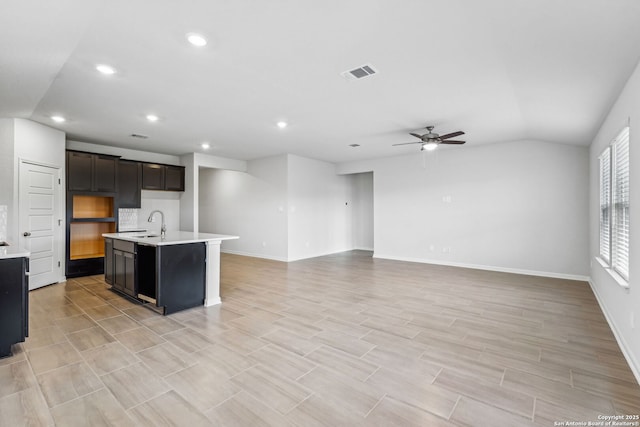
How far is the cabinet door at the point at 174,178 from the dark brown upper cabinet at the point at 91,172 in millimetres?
1160

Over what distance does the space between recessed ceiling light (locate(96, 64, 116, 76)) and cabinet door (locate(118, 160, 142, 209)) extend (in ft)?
12.6

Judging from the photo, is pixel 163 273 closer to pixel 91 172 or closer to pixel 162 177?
pixel 91 172

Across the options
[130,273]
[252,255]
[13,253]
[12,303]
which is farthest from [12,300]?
[252,255]

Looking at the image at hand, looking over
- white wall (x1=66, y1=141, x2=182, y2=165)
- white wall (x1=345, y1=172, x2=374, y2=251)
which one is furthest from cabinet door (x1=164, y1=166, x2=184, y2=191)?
white wall (x1=345, y1=172, x2=374, y2=251)

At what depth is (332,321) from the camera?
345 centimetres

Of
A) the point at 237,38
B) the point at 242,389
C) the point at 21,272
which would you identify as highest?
the point at 237,38

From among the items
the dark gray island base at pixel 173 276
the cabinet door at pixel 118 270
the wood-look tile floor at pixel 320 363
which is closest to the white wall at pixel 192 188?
the cabinet door at pixel 118 270

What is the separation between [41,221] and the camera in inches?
194

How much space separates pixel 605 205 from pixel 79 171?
8577 mm

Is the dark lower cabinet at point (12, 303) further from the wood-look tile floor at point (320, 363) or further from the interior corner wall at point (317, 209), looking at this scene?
the interior corner wall at point (317, 209)

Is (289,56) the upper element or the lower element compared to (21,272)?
upper

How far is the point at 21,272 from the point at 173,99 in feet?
7.98

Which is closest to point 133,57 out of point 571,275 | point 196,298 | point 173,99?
point 173,99

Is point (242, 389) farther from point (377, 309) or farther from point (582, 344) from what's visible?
point (582, 344)
